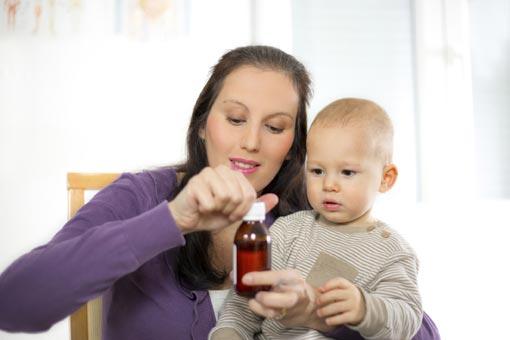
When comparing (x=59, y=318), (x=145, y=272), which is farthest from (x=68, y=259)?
(x=145, y=272)

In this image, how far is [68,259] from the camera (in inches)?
41.4

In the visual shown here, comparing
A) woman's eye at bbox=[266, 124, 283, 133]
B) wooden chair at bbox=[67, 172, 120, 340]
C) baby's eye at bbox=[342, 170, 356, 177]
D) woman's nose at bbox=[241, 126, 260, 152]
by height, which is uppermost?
woman's eye at bbox=[266, 124, 283, 133]

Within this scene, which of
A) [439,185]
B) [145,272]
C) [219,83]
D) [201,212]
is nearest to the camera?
[201,212]

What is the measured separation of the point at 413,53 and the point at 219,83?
2.07 meters

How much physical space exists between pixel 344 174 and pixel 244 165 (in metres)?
0.30

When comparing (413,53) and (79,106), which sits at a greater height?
(413,53)

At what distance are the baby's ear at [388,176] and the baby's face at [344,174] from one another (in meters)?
0.04

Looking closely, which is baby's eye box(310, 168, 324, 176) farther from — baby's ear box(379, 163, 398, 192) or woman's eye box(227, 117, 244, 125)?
woman's eye box(227, 117, 244, 125)

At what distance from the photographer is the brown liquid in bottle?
1.02 metres

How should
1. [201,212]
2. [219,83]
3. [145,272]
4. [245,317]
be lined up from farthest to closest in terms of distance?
[219,83] < [145,272] < [245,317] < [201,212]

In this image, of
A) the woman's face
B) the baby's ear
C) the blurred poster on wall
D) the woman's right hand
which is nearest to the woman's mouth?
the woman's face

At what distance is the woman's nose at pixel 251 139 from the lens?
1.45 meters

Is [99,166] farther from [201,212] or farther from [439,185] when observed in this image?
[201,212]

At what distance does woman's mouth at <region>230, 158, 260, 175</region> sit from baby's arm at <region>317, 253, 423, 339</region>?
46 centimetres
